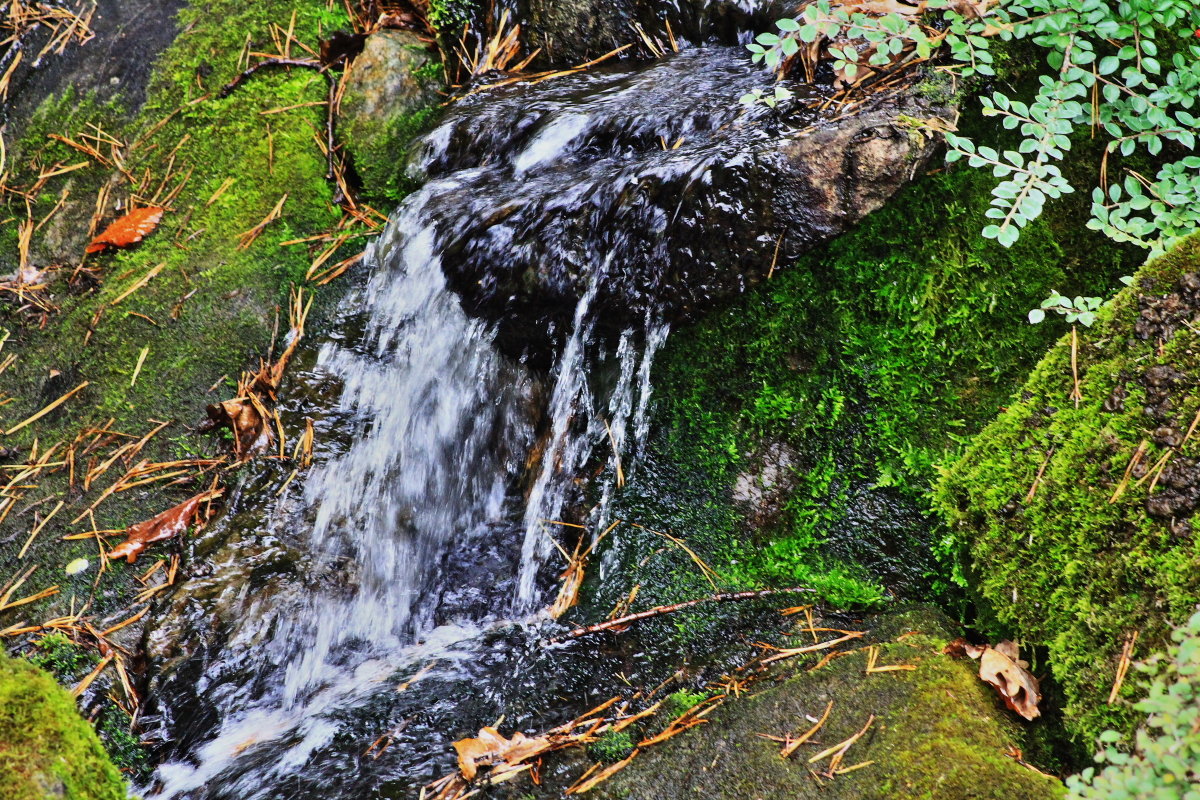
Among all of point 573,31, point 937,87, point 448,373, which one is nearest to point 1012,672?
point 937,87

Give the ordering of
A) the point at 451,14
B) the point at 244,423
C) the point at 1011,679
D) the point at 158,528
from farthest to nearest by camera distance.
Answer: the point at 451,14, the point at 244,423, the point at 158,528, the point at 1011,679

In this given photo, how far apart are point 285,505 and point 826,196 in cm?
227

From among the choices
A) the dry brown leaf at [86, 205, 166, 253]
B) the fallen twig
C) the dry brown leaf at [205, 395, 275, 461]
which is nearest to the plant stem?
the fallen twig

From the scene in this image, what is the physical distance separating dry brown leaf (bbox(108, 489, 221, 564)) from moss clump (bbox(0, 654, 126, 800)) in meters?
1.39

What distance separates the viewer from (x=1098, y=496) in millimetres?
1911

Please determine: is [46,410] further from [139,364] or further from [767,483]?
[767,483]

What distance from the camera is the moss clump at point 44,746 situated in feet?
4.29

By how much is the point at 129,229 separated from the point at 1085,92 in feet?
12.9

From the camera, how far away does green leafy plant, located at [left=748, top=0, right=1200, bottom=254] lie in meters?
2.20

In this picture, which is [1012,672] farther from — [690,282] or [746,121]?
[746,121]

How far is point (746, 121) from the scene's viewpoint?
2795 millimetres

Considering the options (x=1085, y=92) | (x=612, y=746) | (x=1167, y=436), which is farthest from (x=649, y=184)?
(x=612, y=746)

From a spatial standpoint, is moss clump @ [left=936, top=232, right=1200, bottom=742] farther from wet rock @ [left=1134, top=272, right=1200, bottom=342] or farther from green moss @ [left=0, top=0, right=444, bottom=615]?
green moss @ [left=0, top=0, right=444, bottom=615]

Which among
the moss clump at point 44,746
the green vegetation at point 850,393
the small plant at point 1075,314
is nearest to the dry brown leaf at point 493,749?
the green vegetation at point 850,393
